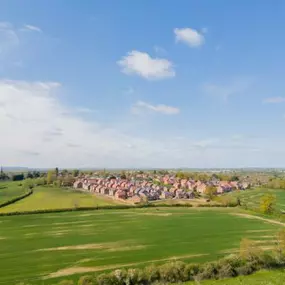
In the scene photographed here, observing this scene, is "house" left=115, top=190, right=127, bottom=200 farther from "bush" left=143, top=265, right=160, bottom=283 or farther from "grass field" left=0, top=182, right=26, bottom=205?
"bush" left=143, top=265, right=160, bottom=283

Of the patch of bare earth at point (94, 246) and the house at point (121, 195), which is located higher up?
the house at point (121, 195)

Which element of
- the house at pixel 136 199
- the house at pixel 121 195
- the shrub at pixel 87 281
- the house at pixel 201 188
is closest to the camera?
the shrub at pixel 87 281

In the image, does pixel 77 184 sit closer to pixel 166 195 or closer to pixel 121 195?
pixel 121 195

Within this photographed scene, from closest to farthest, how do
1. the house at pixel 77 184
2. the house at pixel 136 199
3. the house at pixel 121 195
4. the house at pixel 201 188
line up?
the house at pixel 136 199
the house at pixel 121 195
the house at pixel 201 188
the house at pixel 77 184

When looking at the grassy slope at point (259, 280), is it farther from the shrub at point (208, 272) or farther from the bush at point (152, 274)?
the bush at point (152, 274)

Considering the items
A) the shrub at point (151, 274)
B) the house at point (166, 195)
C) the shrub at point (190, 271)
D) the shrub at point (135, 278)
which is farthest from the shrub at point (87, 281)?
the house at point (166, 195)

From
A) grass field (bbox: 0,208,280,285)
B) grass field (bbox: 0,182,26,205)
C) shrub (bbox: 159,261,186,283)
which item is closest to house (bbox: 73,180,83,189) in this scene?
grass field (bbox: 0,182,26,205)

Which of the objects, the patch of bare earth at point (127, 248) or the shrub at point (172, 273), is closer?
the shrub at point (172, 273)
